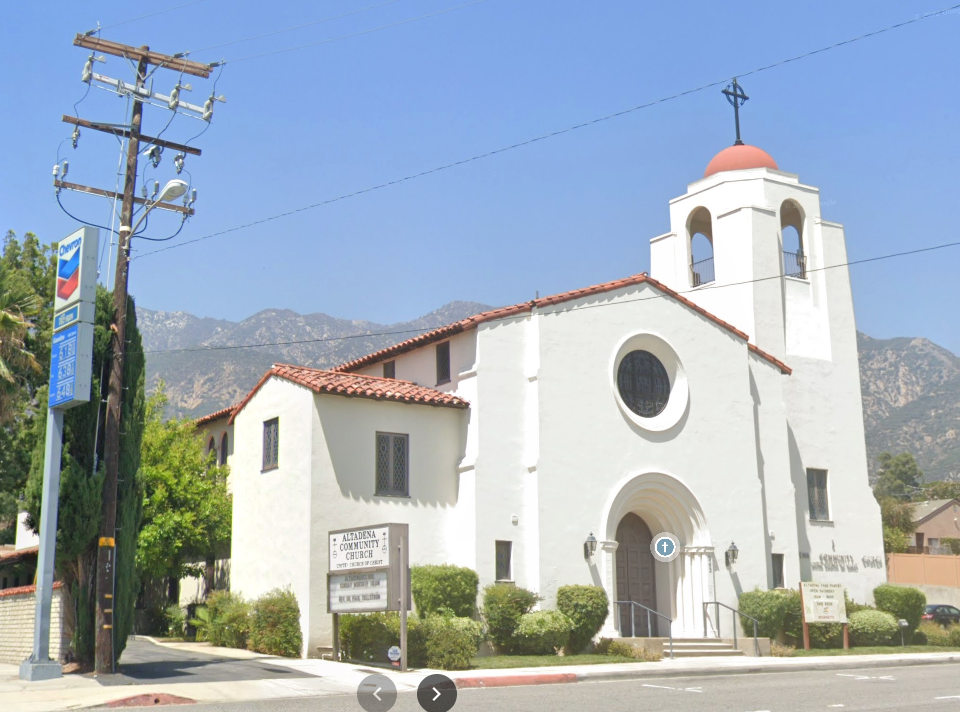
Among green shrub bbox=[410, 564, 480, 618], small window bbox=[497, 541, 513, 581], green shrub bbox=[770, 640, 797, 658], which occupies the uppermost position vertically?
small window bbox=[497, 541, 513, 581]

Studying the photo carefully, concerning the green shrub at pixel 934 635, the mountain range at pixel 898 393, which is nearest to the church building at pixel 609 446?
the green shrub at pixel 934 635

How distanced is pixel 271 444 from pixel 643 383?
9.94 m

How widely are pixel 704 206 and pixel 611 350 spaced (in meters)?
9.27

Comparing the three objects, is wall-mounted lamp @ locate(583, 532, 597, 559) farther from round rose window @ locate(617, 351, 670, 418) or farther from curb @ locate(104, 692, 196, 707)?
curb @ locate(104, 692, 196, 707)

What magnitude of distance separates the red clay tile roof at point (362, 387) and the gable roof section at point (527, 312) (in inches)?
56.7

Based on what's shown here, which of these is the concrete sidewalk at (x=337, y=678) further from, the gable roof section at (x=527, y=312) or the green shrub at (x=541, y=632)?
the gable roof section at (x=527, y=312)

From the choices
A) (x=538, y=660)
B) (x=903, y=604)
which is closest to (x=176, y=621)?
(x=538, y=660)

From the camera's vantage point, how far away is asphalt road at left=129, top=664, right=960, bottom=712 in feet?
45.9

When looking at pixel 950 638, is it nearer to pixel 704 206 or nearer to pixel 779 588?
pixel 779 588

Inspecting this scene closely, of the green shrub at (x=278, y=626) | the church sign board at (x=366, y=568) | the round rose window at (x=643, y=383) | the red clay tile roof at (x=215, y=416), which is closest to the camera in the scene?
the church sign board at (x=366, y=568)

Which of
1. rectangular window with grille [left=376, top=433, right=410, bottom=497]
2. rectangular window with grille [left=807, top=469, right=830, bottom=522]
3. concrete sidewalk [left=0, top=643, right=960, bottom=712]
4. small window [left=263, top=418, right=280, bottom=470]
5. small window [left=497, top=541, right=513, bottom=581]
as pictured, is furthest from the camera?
rectangular window with grille [left=807, top=469, right=830, bottom=522]

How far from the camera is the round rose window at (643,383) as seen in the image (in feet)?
89.9

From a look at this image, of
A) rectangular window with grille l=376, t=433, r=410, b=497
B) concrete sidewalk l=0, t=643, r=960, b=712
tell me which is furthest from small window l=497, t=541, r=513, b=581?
concrete sidewalk l=0, t=643, r=960, b=712

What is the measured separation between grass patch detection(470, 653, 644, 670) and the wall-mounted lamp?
261cm
